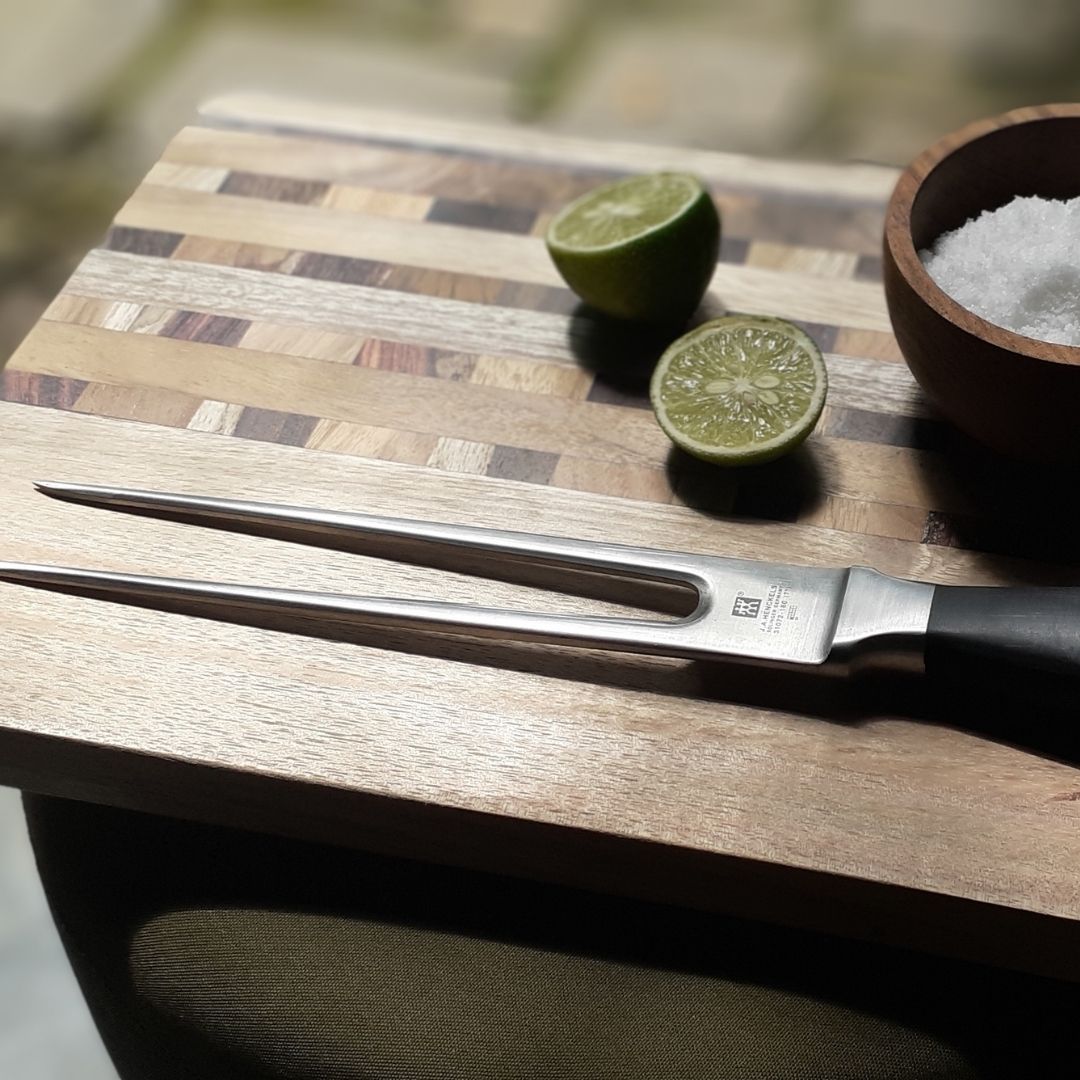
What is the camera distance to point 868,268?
0.91 m

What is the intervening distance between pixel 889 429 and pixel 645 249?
0.17 metres

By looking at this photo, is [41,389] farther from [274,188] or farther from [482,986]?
[482,986]

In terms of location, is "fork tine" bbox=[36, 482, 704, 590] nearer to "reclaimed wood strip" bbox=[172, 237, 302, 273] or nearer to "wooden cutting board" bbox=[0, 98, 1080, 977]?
"wooden cutting board" bbox=[0, 98, 1080, 977]

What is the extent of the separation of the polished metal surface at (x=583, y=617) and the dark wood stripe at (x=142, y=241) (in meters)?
0.24

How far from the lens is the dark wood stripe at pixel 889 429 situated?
80 centimetres

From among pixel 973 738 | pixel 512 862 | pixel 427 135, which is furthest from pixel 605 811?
pixel 427 135

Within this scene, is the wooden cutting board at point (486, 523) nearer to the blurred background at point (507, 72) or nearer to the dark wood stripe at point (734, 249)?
the dark wood stripe at point (734, 249)

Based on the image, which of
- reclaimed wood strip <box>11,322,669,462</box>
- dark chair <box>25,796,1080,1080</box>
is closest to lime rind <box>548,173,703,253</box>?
reclaimed wood strip <box>11,322,669,462</box>

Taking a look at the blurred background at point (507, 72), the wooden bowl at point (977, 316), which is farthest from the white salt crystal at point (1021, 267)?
the blurred background at point (507, 72)

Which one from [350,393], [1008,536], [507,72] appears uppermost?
[350,393]

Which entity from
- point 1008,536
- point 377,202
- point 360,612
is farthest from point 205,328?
point 1008,536

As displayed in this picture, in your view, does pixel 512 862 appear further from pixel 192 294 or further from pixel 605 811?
pixel 192 294

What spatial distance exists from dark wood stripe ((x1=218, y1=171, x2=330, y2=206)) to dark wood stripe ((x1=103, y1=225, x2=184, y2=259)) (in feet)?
0.20

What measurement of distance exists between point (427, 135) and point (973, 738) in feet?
1.95
